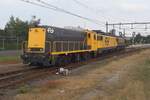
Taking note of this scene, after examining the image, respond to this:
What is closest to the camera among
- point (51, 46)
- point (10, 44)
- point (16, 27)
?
point (51, 46)

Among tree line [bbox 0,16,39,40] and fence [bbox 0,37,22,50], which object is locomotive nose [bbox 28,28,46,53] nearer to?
fence [bbox 0,37,22,50]

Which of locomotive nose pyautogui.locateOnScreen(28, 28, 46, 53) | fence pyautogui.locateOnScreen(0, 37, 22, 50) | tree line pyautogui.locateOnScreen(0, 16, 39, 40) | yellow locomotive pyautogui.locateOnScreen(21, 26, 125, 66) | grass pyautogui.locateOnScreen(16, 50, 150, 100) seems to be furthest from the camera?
tree line pyautogui.locateOnScreen(0, 16, 39, 40)

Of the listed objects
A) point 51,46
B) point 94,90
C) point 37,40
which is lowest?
point 94,90

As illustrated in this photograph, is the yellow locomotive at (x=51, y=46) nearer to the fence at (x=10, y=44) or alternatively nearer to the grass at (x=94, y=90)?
the grass at (x=94, y=90)

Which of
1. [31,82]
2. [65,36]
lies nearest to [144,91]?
[31,82]

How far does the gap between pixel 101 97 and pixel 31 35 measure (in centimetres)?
1597

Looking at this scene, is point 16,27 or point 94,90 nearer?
point 94,90

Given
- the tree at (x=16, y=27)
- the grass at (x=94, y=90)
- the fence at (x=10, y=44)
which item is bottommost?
the grass at (x=94, y=90)

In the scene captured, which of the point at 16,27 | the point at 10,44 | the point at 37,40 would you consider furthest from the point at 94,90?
the point at 16,27

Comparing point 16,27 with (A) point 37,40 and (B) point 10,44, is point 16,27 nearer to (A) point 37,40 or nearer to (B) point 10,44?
(B) point 10,44

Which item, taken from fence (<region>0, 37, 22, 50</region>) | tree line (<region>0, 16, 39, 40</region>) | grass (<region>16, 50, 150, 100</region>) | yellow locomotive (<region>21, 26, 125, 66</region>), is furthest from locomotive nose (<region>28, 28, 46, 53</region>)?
tree line (<region>0, 16, 39, 40</region>)

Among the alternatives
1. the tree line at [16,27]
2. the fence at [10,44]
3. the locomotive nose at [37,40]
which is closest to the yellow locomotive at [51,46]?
the locomotive nose at [37,40]

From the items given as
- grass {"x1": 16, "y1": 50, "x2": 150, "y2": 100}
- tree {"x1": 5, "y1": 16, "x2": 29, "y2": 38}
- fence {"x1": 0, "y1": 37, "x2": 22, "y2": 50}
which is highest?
tree {"x1": 5, "y1": 16, "x2": 29, "y2": 38}

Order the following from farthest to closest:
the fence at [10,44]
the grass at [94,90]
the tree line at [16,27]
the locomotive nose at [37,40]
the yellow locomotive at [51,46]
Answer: the tree line at [16,27]
the fence at [10,44]
the locomotive nose at [37,40]
the yellow locomotive at [51,46]
the grass at [94,90]
